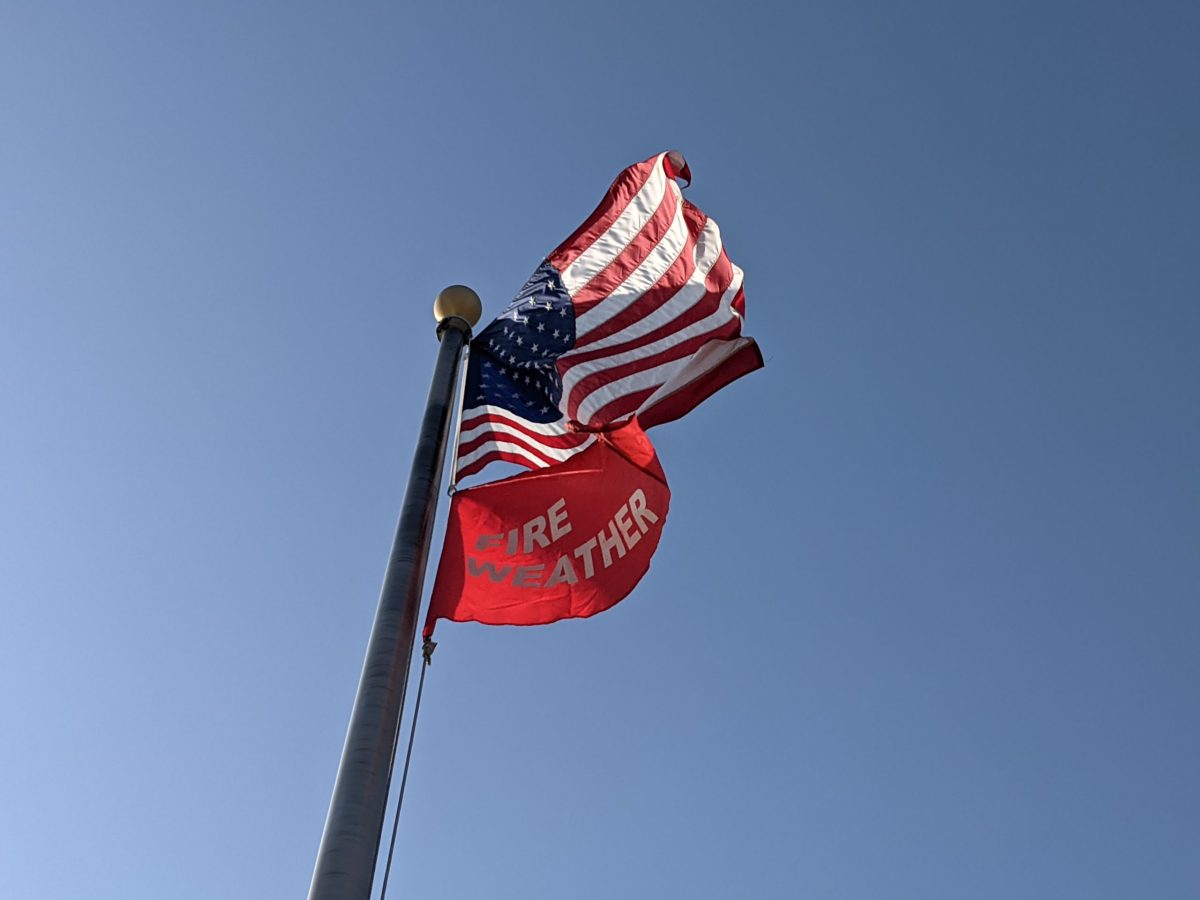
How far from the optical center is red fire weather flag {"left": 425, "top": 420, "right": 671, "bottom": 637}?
9.62 meters

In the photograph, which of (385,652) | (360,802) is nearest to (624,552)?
(385,652)

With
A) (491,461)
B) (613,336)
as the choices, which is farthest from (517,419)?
(613,336)

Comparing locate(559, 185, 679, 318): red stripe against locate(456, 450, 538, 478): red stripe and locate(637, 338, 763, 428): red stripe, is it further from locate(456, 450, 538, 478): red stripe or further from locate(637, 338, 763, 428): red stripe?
locate(456, 450, 538, 478): red stripe

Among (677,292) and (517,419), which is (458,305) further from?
(677,292)

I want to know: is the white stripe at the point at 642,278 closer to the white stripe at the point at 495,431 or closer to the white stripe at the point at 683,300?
the white stripe at the point at 683,300

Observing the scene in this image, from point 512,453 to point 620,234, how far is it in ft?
11.0

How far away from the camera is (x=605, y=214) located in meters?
13.8

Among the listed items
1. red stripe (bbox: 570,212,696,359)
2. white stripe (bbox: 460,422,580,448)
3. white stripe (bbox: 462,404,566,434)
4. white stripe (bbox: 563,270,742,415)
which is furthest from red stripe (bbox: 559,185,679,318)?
white stripe (bbox: 460,422,580,448)

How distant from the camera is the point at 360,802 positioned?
6.91 meters

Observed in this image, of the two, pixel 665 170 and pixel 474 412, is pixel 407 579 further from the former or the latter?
pixel 665 170

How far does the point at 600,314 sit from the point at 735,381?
1804 millimetres

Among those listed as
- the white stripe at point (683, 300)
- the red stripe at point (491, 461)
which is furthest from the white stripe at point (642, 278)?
the red stripe at point (491, 461)

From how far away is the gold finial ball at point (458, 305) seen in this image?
11.2m

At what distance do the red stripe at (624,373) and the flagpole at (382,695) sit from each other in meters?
2.25
